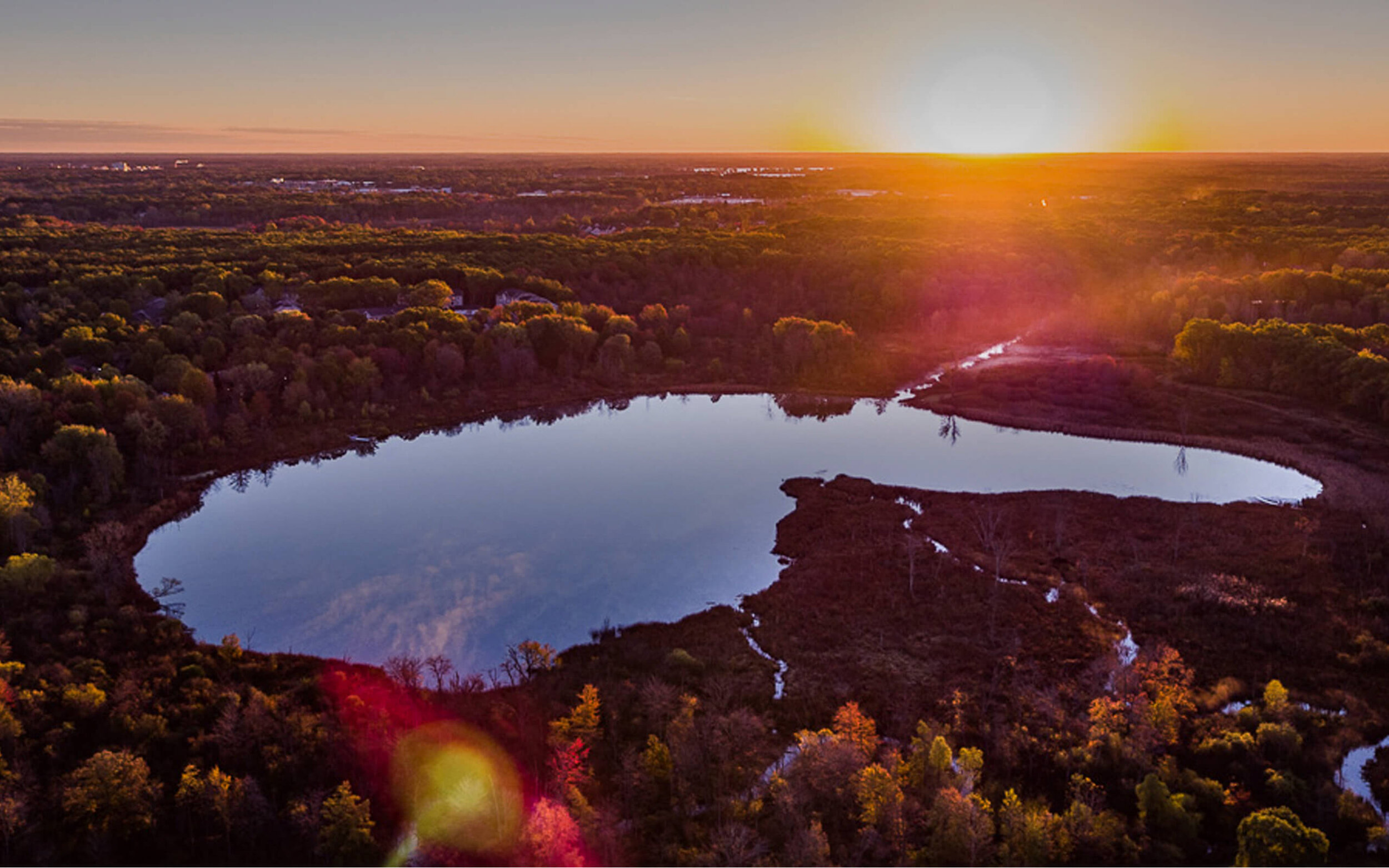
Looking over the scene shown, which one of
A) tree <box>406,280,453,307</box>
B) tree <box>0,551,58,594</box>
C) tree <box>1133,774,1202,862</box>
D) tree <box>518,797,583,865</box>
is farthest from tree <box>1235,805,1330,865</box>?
tree <box>406,280,453,307</box>

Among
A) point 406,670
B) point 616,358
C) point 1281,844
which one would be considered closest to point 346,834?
point 406,670

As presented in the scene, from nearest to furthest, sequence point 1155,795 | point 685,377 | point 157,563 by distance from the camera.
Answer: point 1155,795 < point 157,563 < point 685,377

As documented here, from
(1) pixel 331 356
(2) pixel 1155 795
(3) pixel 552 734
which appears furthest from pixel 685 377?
(2) pixel 1155 795

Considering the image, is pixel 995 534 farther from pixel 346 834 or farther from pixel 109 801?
pixel 109 801

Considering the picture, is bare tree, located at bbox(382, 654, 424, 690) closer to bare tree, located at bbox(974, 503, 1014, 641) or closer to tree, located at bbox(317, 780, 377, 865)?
tree, located at bbox(317, 780, 377, 865)

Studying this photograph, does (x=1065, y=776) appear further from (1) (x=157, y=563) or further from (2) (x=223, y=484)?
(2) (x=223, y=484)

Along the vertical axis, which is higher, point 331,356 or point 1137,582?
point 331,356
